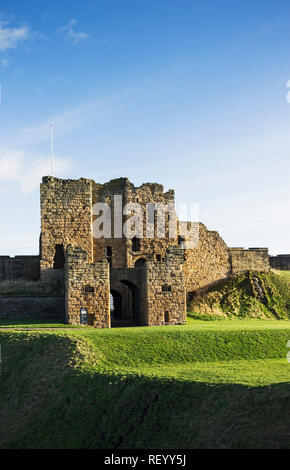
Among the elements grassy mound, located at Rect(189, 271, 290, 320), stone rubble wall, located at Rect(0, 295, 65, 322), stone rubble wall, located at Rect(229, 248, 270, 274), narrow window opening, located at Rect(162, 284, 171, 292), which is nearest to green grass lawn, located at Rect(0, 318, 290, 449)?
narrow window opening, located at Rect(162, 284, 171, 292)

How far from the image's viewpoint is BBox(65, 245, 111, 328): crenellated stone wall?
27578mm

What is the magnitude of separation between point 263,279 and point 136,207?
437 inches

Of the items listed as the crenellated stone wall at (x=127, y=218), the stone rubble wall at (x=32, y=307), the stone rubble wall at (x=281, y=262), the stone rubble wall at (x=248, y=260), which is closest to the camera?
the stone rubble wall at (x=32, y=307)

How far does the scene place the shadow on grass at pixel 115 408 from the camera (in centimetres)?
1509

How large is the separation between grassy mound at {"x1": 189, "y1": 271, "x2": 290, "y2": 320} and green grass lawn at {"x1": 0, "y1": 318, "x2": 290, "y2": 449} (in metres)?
10.8

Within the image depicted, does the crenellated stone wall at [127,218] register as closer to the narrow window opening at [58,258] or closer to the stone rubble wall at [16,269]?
the narrow window opening at [58,258]

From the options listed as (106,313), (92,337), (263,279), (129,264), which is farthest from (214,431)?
(263,279)

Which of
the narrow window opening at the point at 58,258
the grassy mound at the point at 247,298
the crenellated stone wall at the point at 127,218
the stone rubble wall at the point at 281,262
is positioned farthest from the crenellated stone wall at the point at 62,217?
the stone rubble wall at the point at 281,262

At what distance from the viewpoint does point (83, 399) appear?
1870cm

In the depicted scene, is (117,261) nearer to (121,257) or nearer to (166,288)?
(121,257)

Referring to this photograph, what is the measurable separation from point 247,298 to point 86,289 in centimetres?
1457

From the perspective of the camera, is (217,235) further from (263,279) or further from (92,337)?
(92,337)

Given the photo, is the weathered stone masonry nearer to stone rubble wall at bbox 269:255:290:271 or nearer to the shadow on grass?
stone rubble wall at bbox 269:255:290:271

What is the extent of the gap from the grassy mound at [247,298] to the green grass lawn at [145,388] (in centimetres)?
1076
